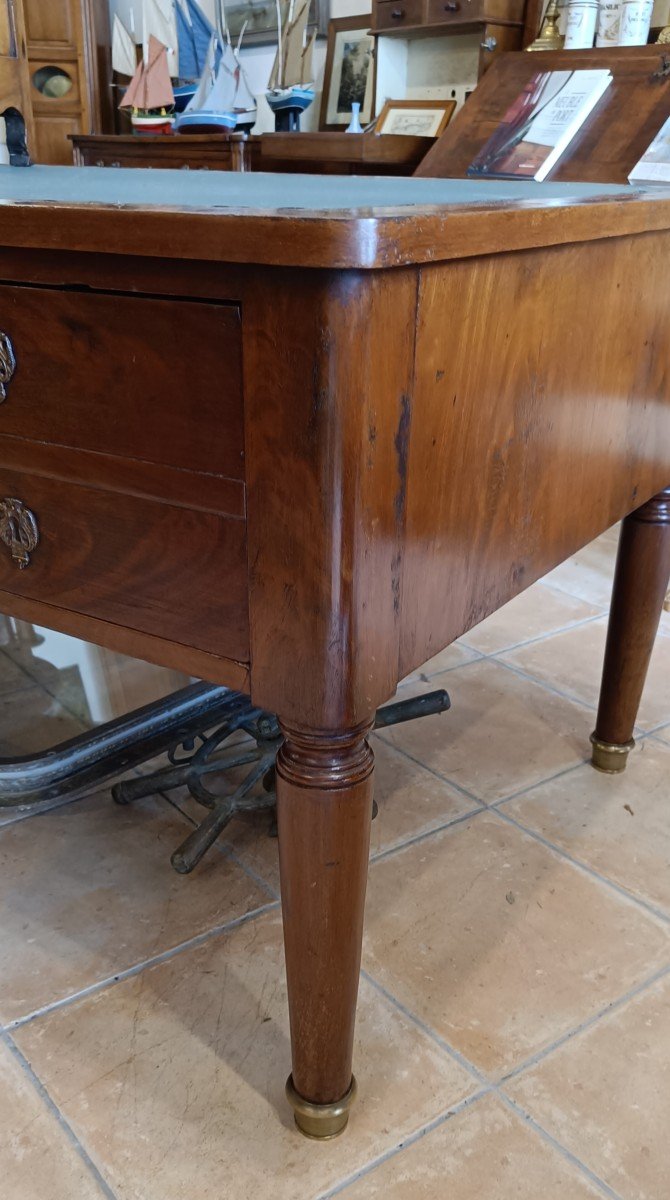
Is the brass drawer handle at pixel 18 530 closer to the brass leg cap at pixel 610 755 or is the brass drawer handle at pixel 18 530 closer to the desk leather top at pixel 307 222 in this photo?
the desk leather top at pixel 307 222

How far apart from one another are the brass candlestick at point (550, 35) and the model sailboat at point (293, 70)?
1.13 m

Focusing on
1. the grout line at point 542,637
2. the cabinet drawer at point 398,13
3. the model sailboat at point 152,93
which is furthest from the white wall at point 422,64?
the grout line at point 542,637

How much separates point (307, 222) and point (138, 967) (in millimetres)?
942

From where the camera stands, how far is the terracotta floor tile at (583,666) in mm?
1933

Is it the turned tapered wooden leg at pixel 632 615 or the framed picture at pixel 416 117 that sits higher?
the framed picture at pixel 416 117

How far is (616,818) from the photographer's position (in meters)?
1.56

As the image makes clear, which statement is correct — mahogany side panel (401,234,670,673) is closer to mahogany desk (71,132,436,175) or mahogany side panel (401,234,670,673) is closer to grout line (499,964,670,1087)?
grout line (499,964,670,1087)

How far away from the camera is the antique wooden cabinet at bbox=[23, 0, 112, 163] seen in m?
5.00

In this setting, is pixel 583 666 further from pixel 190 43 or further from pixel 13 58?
pixel 13 58

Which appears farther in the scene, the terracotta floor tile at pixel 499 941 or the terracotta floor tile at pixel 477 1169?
the terracotta floor tile at pixel 499 941

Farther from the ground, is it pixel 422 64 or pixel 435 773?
pixel 422 64

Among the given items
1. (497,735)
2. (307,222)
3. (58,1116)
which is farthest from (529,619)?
(307,222)

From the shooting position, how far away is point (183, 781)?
1.49 m

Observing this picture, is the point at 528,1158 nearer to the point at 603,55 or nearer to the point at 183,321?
the point at 183,321
